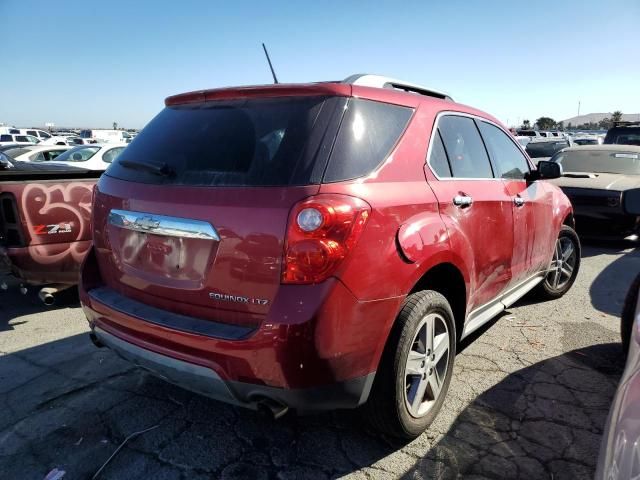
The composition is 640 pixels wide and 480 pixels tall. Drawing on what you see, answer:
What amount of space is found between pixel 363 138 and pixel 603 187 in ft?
21.3

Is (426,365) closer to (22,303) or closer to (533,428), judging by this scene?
(533,428)

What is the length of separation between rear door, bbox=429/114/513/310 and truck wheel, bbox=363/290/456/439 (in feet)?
1.23

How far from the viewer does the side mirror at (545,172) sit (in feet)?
12.9

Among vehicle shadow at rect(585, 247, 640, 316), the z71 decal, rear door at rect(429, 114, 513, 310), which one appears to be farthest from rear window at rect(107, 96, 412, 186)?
vehicle shadow at rect(585, 247, 640, 316)

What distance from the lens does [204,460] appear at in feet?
7.94

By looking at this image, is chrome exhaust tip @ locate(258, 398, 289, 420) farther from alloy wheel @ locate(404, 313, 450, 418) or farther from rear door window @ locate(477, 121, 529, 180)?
rear door window @ locate(477, 121, 529, 180)

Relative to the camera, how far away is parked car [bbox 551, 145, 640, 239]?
712cm

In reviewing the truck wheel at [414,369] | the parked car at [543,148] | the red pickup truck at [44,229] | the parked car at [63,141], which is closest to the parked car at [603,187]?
the truck wheel at [414,369]

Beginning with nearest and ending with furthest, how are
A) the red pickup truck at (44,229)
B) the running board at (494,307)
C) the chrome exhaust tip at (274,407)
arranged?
the chrome exhaust tip at (274,407), the running board at (494,307), the red pickup truck at (44,229)

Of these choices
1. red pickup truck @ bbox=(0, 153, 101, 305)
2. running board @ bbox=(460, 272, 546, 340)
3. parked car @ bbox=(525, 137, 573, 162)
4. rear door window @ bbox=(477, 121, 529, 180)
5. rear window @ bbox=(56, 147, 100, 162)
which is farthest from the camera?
parked car @ bbox=(525, 137, 573, 162)

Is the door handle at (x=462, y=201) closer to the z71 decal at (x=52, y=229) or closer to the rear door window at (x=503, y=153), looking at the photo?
the rear door window at (x=503, y=153)

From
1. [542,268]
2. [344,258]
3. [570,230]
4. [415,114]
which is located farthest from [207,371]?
[570,230]

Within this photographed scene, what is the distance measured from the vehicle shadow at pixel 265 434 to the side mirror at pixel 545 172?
5.22 ft

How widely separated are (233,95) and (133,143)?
76 centimetres
